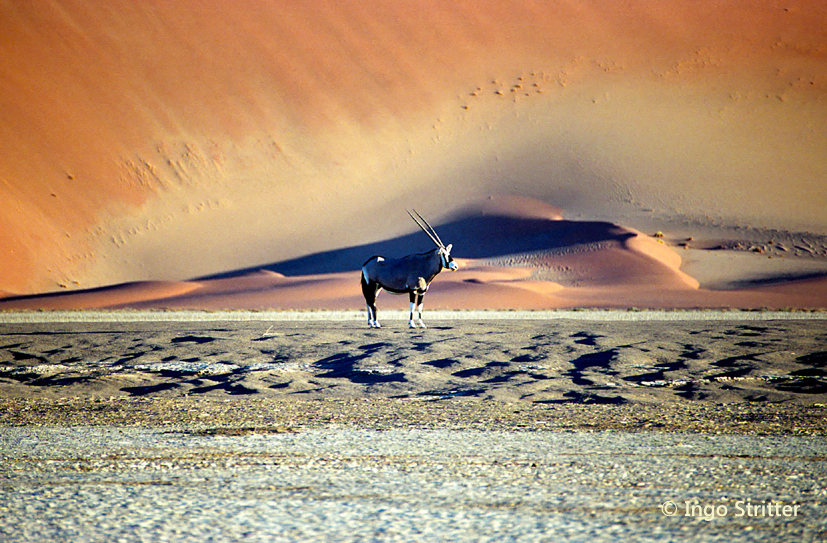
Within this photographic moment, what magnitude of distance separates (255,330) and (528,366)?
7603 millimetres

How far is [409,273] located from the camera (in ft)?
56.6

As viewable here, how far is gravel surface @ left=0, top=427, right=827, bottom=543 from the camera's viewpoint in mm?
4105

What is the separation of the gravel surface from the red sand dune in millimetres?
40555

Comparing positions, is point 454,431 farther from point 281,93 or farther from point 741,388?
point 281,93

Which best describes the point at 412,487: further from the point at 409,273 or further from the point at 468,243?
the point at 468,243

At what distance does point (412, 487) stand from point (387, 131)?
65214 millimetres

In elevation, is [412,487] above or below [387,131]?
below

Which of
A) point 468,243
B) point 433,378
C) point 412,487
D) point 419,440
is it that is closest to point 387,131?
point 468,243

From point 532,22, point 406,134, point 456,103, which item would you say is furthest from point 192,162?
point 532,22

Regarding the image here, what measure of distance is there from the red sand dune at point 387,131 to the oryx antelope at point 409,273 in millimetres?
28899

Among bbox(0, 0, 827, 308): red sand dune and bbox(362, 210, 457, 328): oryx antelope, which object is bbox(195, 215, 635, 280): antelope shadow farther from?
bbox(362, 210, 457, 328): oryx antelope

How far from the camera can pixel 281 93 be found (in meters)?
67.8

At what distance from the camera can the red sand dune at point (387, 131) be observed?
5700cm

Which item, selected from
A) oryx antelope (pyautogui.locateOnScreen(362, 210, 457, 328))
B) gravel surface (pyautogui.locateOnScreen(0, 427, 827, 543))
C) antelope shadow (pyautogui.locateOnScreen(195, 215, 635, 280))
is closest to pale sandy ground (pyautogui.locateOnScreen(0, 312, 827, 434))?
gravel surface (pyautogui.locateOnScreen(0, 427, 827, 543))
